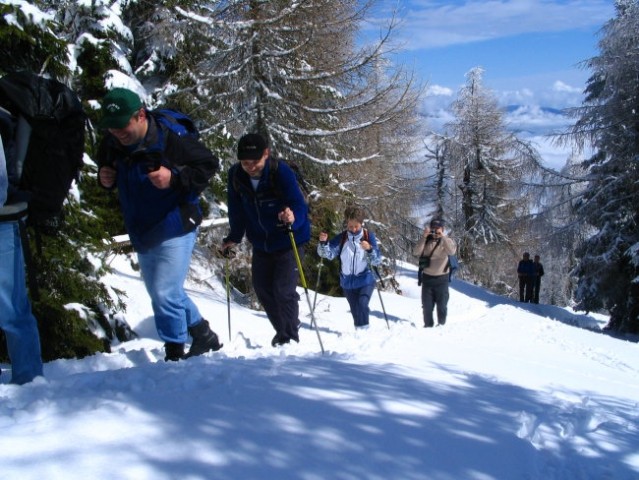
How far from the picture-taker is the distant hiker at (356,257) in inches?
302

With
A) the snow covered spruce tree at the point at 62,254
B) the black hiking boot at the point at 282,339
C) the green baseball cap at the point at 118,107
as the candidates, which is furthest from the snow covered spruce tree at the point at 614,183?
the green baseball cap at the point at 118,107

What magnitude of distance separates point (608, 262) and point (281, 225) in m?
15.5

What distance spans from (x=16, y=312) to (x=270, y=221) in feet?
7.70

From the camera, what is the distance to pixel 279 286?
5230mm

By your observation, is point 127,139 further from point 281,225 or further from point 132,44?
point 132,44

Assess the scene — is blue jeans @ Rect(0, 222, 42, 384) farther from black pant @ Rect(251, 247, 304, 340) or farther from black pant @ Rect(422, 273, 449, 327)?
black pant @ Rect(422, 273, 449, 327)

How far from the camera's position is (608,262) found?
17.4m

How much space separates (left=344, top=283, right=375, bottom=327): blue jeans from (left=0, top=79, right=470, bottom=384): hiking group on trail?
103 inches

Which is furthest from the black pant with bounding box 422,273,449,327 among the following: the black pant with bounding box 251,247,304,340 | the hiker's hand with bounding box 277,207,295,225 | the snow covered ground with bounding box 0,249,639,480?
the hiker's hand with bounding box 277,207,295,225

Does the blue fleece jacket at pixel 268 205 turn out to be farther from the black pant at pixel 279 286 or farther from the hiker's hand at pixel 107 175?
the hiker's hand at pixel 107 175

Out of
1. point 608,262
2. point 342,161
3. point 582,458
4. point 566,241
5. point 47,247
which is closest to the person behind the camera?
point 582,458

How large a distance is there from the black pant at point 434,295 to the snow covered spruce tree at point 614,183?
10195 mm

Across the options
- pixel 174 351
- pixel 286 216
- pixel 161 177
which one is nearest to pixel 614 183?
pixel 286 216

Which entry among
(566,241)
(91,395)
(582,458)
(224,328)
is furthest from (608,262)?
(91,395)
